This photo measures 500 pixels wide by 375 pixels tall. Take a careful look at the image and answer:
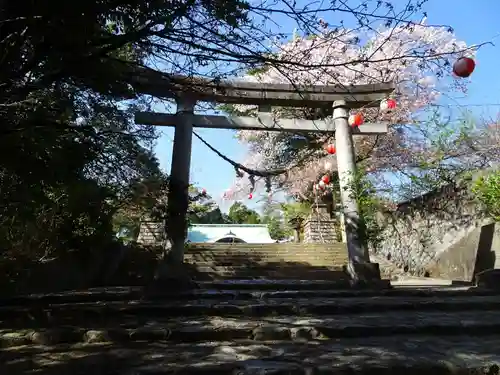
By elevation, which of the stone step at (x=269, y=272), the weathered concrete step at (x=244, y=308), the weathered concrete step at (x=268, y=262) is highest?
the weathered concrete step at (x=268, y=262)

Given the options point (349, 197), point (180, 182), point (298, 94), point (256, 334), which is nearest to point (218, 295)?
point (180, 182)

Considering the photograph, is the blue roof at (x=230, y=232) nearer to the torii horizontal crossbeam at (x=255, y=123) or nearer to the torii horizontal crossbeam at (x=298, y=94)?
the torii horizontal crossbeam at (x=255, y=123)

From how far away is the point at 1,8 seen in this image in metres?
2.85

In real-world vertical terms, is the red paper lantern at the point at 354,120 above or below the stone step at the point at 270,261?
above

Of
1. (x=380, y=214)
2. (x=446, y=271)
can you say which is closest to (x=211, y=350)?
(x=446, y=271)

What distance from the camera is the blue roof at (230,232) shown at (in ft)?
77.7

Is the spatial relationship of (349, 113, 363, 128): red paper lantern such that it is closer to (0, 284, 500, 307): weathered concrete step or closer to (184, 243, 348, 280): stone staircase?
(184, 243, 348, 280): stone staircase

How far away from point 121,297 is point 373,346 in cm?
418

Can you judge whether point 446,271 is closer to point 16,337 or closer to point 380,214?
point 380,214

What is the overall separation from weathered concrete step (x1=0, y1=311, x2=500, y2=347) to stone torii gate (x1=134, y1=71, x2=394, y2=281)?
9.37ft

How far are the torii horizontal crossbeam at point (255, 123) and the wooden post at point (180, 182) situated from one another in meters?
0.16

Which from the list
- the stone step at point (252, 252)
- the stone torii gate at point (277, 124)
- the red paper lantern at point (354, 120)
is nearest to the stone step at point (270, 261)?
the stone step at point (252, 252)

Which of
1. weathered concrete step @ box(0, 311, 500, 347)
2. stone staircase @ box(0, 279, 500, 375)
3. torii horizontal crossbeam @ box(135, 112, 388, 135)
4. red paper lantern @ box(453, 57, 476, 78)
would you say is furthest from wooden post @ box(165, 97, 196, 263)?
red paper lantern @ box(453, 57, 476, 78)

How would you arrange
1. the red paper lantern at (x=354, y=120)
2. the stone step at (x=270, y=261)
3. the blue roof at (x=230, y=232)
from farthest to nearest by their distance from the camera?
the blue roof at (x=230, y=232) → the stone step at (x=270, y=261) → the red paper lantern at (x=354, y=120)
